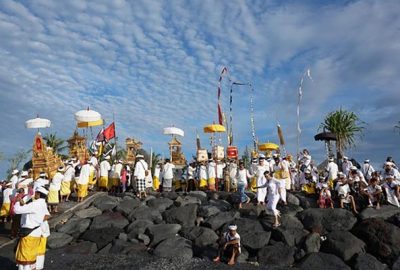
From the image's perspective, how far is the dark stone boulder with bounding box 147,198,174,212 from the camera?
54.6 feet

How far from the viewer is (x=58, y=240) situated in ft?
44.9

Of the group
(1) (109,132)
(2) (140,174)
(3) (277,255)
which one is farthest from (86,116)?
(3) (277,255)

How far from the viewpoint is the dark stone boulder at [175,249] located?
12469 millimetres

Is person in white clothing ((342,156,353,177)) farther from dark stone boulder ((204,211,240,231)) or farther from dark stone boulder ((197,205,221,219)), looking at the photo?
dark stone boulder ((197,205,221,219))

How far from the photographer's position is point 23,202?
9.38 metres

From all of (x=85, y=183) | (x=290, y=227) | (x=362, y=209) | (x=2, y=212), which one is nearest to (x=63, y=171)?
(x=85, y=183)

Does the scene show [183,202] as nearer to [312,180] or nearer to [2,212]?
[312,180]

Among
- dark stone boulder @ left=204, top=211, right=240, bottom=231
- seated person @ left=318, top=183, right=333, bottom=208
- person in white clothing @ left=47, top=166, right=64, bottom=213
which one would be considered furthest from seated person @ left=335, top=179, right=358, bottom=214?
person in white clothing @ left=47, top=166, right=64, bottom=213

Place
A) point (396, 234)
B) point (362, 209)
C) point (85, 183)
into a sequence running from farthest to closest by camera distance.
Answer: point (85, 183) → point (362, 209) → point (396, 234)

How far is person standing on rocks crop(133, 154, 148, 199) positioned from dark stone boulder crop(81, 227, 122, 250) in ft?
11.0

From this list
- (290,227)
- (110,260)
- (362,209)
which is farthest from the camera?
(362,209)

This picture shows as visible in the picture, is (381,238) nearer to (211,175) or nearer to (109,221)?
(211,175)

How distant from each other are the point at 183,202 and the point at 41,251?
321 inches

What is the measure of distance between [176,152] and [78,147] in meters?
7.65
